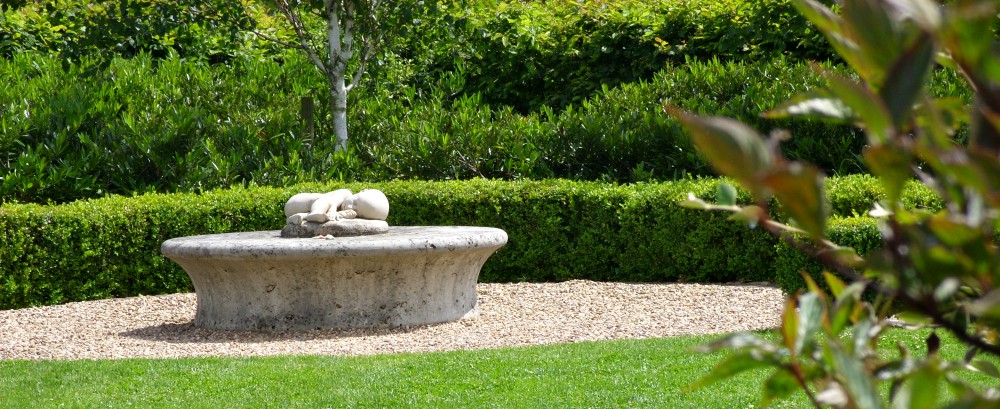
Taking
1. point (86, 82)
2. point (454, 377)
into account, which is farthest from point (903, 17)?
point (86, 82)

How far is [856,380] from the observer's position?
851 millimetres

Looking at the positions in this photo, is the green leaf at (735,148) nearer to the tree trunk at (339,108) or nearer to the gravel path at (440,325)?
the gravel path at (440,325)

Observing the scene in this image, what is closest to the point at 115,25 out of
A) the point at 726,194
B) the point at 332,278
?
the point at 332,278

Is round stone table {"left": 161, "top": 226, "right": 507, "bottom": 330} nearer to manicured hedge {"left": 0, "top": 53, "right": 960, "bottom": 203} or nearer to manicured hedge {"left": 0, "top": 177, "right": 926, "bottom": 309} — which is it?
manicured hedge {"left": 0, "top": 177, "right": 926, "bottom": 309}

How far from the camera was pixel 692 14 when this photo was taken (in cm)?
1345

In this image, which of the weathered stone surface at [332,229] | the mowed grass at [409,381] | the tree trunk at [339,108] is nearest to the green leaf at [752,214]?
the mowed grass at [409,381]

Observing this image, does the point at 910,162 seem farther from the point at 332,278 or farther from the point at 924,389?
the point at 332,278

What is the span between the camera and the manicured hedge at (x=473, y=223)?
8703mm

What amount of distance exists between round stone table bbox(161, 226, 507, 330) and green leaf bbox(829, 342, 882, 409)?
619 cm

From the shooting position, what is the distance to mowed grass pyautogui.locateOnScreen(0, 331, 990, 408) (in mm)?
5145

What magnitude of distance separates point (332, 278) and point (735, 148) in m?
6.70

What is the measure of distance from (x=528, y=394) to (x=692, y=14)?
30.2ft

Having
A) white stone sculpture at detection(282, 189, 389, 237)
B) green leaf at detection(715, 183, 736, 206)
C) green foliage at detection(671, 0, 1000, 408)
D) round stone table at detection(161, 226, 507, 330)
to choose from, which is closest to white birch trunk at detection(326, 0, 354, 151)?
white stone sculpture at detection(282, 189, 389, 237)

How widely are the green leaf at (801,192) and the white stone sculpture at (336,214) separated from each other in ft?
22.3
